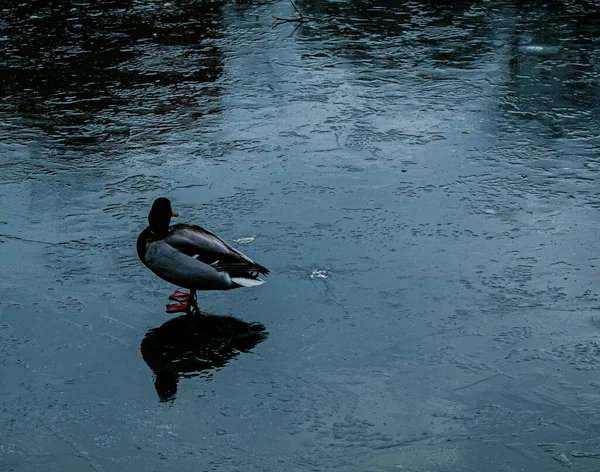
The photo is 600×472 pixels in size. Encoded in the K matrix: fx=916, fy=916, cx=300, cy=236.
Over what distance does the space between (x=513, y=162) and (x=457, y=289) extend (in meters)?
2.30

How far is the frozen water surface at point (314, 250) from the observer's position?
4.66 meters

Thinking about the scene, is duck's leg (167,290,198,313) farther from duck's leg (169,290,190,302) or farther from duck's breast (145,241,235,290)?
duck's breast (145,241,235,290)

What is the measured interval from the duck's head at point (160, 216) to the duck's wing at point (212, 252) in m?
0.08

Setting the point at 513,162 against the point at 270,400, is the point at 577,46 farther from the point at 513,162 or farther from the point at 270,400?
the point at 270,400

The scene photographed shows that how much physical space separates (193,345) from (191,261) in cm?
53

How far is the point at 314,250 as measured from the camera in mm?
6469

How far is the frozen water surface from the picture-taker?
466 cm

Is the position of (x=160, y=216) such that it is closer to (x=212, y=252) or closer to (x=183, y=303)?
(x=212, y=252)

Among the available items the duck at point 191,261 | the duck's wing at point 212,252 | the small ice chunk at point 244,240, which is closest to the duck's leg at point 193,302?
the duck at point 191,261

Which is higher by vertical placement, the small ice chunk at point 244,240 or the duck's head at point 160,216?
the duck's head at point 160,216

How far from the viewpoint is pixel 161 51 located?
11.3 metres

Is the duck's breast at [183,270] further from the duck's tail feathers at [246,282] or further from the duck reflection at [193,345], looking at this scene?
the duck reflection at [193,345]

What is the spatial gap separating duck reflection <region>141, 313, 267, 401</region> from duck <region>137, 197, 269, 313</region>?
18 cm

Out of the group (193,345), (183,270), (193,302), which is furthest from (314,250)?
(193,345)
